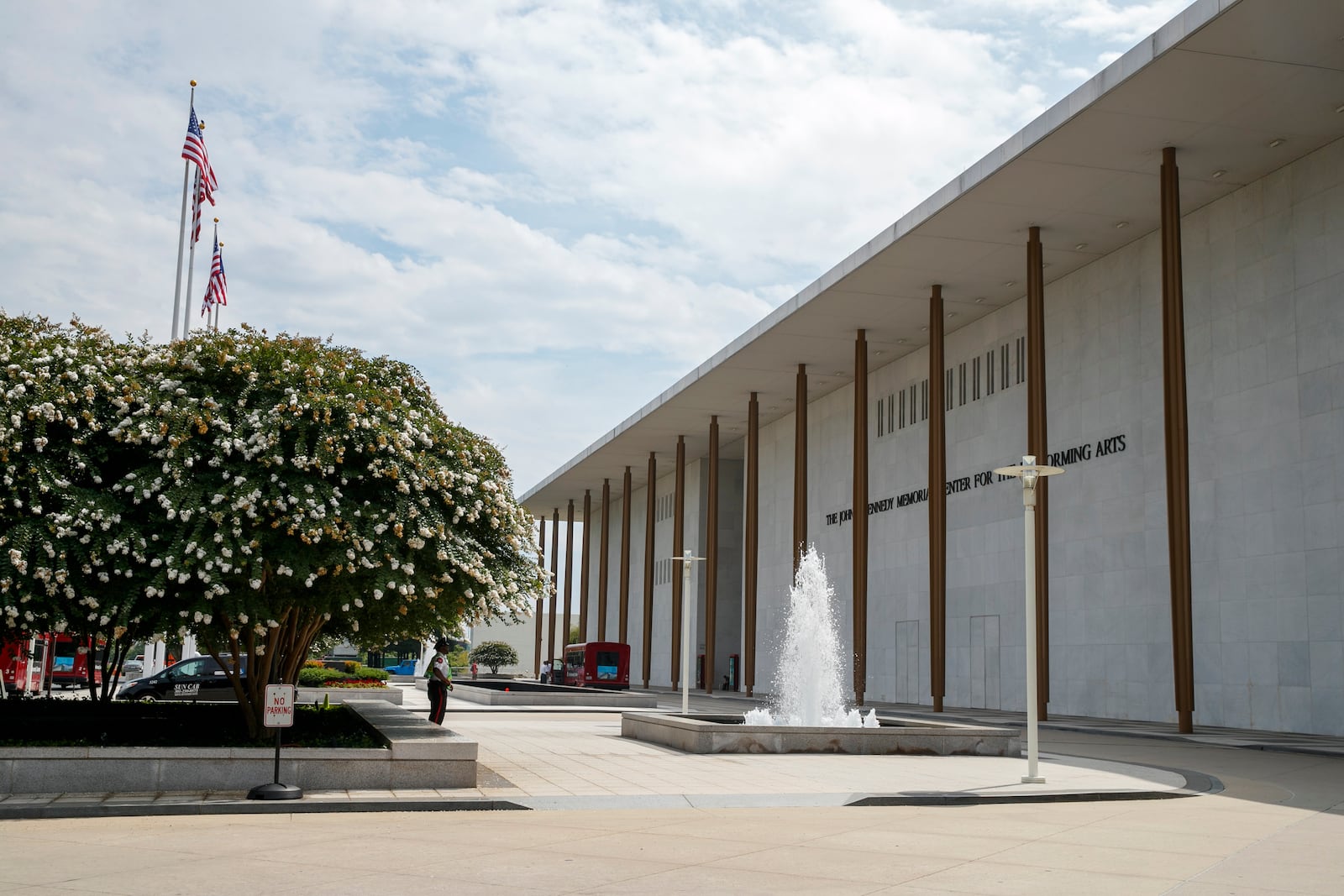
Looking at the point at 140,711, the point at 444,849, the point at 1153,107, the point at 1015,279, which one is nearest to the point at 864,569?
the point at 1015,279

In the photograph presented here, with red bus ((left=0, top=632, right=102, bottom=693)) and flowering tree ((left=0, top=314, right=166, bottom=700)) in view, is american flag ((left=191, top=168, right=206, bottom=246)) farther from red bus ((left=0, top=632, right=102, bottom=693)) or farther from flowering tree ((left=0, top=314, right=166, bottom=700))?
flowering tree ((left=0, top=314, right=166, bottom=700))

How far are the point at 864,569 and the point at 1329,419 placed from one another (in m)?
15.5

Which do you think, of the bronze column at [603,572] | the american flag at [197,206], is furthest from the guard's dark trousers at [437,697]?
the bronze column at [603,572]

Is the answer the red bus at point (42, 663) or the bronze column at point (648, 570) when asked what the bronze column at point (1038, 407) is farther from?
the bronze column at point (648, 570)

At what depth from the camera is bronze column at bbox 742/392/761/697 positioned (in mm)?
47188

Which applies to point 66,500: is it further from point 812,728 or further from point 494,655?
point 494,655

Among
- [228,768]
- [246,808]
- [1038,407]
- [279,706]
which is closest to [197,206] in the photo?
[1038,407]

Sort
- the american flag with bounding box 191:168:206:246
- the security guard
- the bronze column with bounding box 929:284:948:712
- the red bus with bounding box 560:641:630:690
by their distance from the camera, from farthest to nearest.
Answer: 1. the red bus with bounding box 560:641:630:690
2. the bronze column with bounding box 929:284:948:712
3. the american flag with bounding box 191:168:206:246
4. the security guard

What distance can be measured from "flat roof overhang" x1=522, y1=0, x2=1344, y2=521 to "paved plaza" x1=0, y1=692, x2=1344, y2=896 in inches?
493

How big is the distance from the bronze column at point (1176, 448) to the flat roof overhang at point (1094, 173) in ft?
5.20

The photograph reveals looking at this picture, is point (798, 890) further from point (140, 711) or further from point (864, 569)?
point (864, 569)

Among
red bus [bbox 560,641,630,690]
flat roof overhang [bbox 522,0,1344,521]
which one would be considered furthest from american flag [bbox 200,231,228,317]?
red bus [bbox 560,641,630,690]

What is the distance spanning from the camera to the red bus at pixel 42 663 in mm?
22541

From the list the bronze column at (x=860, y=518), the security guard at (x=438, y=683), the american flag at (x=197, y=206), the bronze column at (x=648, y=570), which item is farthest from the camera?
the bronze column at (x=648, y=570)
